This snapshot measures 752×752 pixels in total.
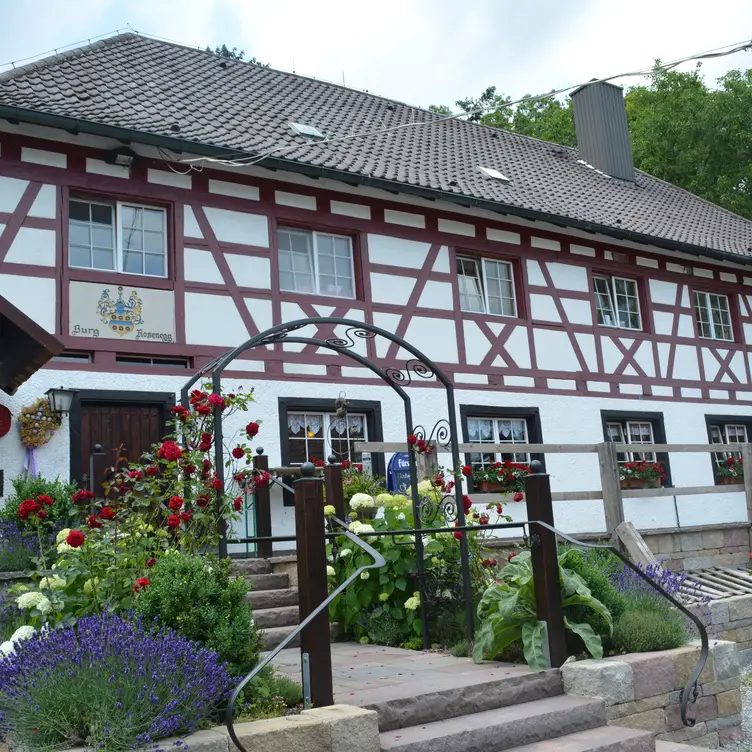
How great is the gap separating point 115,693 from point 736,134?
74.7 ft

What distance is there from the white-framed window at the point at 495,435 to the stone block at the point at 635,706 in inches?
259

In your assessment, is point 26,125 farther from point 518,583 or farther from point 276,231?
point 518,583

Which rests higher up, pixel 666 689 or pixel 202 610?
pixel 202 610

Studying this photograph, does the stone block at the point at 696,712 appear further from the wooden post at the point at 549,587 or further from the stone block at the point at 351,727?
the stone block at the point at 351,727

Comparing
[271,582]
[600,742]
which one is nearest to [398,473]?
[271,582]

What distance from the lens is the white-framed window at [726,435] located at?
15.7m

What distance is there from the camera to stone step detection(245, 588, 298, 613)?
7.59 metres

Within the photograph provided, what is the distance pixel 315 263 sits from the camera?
Result: 12.0 m

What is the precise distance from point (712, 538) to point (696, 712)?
550cm

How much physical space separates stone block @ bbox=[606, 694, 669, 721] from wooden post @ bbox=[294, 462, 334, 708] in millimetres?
1888

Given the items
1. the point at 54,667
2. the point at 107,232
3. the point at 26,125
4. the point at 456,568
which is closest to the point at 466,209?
the point at 107,232

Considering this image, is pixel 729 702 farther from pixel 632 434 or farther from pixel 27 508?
pixel 632 434

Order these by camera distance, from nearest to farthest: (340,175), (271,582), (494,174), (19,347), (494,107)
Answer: (271,582)
(19,347)
(494,107)
(340,175)
(494,174)

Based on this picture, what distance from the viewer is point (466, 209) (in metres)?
13.5
